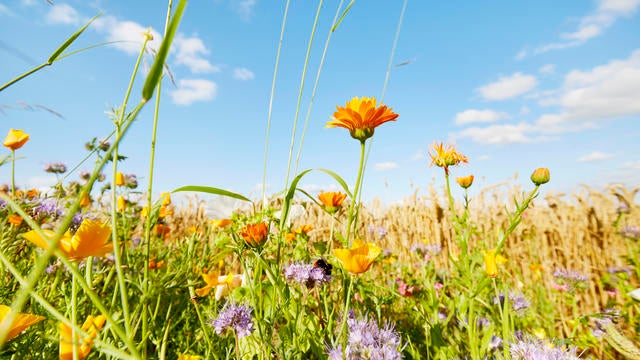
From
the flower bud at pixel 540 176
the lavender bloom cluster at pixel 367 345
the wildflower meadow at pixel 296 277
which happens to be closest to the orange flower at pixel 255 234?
the wildflower meadow at pixel 296 277

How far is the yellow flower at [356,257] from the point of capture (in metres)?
0.91

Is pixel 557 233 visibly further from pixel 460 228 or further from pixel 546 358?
pixel 546 358

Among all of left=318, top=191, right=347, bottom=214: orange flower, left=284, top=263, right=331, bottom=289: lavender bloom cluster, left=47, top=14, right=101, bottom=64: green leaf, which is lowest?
left=284, top=263, right=331, bottom=289: lavender bloom cluster

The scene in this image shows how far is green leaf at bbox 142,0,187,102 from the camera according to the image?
1.46ft

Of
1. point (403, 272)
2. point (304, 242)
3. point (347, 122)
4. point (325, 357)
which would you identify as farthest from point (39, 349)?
point (403, 272)

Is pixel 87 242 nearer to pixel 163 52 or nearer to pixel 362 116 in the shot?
pixel 163 52

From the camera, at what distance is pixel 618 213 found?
3555 mm

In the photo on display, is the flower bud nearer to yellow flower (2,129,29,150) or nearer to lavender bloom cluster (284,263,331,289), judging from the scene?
lavender bloom cluster (284,263,331,289)

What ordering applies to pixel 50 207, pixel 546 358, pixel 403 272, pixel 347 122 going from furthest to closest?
pixel 403 272
pixel 50 207
pixel 347 122
pixel 546 358

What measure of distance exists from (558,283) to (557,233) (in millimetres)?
1105

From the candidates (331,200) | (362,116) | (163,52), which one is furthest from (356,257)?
(163,52)

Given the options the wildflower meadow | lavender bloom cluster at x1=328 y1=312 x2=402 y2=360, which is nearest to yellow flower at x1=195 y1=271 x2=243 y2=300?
the wildflower meadow

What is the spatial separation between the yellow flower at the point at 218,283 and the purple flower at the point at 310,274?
30 centimetres

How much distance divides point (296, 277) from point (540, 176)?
1.02 meters
